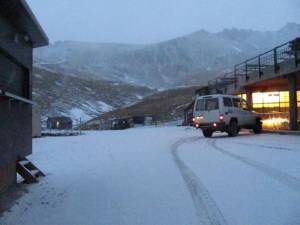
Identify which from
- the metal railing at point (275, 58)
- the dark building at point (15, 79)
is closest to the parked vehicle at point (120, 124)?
the metal railing at point (275, 58)

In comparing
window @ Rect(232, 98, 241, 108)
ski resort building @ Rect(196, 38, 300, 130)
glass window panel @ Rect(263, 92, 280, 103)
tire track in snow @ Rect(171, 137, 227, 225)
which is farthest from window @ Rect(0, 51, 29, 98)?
glass window panel @ Rect(263, 92, 280, 103)

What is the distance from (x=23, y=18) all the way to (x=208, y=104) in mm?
18330

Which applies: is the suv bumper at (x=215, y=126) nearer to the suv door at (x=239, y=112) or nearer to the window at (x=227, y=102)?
the window at (x=227, y=102)

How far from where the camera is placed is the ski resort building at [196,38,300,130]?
2686 cm

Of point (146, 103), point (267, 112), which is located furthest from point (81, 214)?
point (146, 103)

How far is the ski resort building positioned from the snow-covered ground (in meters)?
13.1

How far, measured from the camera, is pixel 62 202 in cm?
824

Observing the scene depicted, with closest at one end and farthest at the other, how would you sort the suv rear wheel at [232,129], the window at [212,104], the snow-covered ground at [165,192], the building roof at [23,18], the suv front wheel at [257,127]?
1. the snow-covered ground at [165,192]
2. the building roof at [23,18]
3. the window at [212,104]
4. the suv rear wheel at [232,129]
5. the suv front wheel at [257,127]

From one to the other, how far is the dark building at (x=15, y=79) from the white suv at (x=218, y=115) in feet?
52.4

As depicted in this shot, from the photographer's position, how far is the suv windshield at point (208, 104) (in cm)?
2642

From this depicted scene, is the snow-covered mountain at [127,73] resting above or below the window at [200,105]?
above

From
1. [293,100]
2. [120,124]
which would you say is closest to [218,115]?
[293,100]

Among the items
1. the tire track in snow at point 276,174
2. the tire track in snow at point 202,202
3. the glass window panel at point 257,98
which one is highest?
the glass window panel at point 257,98

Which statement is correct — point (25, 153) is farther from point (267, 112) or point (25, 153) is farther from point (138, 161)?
point (267, 112)
